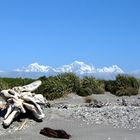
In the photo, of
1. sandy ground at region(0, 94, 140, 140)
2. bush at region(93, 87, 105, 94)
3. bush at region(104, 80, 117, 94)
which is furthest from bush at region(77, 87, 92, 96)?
sandy ground at region(0, 94, 140, 140)

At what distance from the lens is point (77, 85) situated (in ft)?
95.6

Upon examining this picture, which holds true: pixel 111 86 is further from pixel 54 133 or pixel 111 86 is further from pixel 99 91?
pixel 54 133

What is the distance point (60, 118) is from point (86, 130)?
1.30 meters

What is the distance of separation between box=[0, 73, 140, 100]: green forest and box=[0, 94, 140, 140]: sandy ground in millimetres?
11292

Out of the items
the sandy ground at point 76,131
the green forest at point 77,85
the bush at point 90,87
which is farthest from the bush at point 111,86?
the sandy ground at point 76,131

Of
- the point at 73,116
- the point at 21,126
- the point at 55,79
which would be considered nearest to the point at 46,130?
the point at 21,126

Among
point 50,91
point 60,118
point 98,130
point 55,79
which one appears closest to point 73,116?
point 60,118

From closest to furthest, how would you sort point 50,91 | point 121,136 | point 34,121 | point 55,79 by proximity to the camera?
point 121,136
point 34,121
point 50,91
point 55,79

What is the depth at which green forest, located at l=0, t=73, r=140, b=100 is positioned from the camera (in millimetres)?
27328

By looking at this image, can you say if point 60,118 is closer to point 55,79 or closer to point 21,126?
point 21,126

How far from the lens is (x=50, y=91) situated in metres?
27.2

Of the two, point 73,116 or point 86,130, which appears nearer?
point 86,130

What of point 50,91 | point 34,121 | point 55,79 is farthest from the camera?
point 55,79

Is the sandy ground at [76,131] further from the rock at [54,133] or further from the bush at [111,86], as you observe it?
the bush at [111,86]
